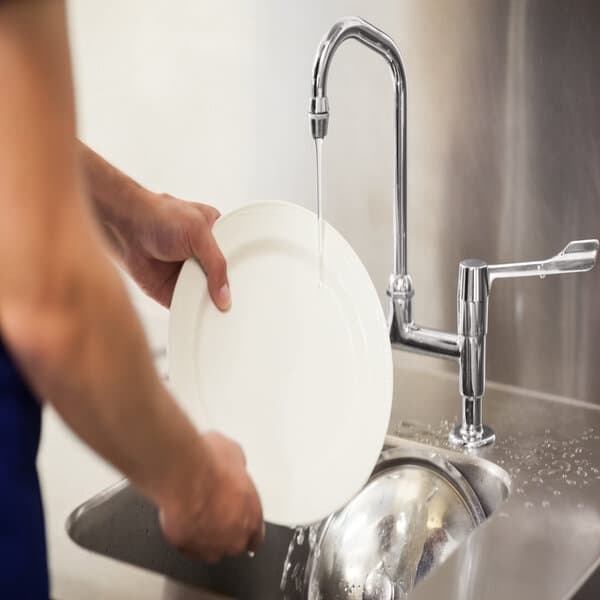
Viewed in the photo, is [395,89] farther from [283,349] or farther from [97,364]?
[97,364]

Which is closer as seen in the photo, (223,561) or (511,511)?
(511,511)

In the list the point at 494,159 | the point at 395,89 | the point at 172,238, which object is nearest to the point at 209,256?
the point at 172,238

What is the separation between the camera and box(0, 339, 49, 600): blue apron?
67 centimetres

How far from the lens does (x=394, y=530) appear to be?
111 centimetres

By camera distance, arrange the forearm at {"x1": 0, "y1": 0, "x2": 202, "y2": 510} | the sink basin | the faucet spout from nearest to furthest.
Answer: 1. the forearm at {"x1": 0, "y1": 0, "x2": 202, "y2": 510}
2. the faucet spout
3. the sink basin

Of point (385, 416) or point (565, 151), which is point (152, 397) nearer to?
point (385, 416)

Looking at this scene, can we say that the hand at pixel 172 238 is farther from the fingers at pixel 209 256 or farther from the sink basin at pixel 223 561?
the sink basin at pixel 223 561

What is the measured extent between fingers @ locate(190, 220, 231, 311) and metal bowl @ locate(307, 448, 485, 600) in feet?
0.94

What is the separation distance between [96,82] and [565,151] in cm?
72

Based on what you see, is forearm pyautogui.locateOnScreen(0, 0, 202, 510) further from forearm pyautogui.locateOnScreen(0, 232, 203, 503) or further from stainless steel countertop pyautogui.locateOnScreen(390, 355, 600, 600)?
stainless steel countertop pyautogui.locateOnScreen(390, 355, 600, 600)

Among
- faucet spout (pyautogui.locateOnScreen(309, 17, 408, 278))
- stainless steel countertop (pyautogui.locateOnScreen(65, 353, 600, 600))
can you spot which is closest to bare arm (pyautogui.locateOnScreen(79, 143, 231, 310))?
faucet spout (pyautogui.locateOnScreen(309, 17, 408, 278))

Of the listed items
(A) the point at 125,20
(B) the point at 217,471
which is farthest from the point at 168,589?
(A) the point at 125,20

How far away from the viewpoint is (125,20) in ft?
4.87

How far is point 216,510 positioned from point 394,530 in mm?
424
